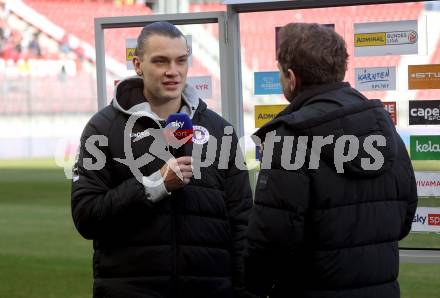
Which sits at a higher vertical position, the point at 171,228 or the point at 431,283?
the point at 171,228

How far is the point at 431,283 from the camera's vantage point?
7559 millimetres

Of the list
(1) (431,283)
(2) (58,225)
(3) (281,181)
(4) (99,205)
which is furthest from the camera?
(2) (58,225)

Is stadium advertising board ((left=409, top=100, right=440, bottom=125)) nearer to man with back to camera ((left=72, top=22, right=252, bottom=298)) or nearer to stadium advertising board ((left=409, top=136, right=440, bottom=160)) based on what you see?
stadium advertising board ((left=409, top=136, right=440, bottom=160))

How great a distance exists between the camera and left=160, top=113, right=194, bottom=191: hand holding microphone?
245 centimetres

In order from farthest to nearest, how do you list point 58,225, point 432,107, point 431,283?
point 58,225 → point 431,283 → point 432,107

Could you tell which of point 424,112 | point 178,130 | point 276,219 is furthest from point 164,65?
point 424,112

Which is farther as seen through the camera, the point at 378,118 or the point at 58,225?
the point at 58,225

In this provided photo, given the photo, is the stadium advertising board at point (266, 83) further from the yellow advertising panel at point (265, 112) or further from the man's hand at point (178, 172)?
the man's hand at point (178, 172)

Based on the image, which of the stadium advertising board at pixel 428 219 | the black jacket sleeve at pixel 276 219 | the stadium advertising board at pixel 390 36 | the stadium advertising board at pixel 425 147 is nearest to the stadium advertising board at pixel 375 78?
the stadium advertising board at pixel 390 36

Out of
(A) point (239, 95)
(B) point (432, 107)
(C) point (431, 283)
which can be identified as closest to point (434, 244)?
(B) point (432, 107)

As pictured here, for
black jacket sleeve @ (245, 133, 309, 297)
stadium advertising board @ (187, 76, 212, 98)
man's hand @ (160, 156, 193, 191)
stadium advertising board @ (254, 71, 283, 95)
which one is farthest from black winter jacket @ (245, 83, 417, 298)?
stadium advertising board @ (187, 76, 212, 98)

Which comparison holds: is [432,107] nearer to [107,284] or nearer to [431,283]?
[107,284]

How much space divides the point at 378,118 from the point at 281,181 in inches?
13.1

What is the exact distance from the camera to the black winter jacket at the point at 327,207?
218cm
